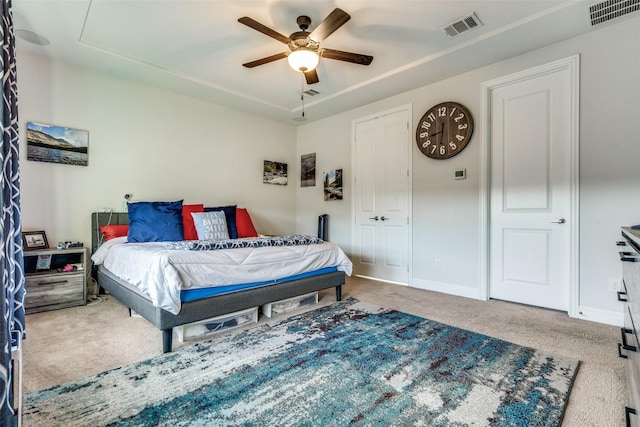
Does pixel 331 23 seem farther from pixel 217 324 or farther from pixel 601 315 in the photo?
pixel 601 315

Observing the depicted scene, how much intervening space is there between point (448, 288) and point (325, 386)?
252cm

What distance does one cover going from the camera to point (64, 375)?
1.77m

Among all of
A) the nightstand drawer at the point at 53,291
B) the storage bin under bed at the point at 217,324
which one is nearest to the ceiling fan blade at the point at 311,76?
the storage bin under bed at the point at 217,324

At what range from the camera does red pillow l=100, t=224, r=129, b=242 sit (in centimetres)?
332

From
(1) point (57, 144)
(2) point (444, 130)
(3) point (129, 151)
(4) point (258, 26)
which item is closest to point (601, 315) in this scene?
(2) point (444, 130)

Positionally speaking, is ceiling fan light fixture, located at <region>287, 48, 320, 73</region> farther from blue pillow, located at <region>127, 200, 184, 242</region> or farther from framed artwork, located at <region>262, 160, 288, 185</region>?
framed artwork, located at <region>262, 160, 288, 185</region>

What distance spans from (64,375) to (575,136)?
14.4ft

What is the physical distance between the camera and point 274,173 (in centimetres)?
525

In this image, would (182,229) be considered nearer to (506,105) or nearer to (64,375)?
(64,375)

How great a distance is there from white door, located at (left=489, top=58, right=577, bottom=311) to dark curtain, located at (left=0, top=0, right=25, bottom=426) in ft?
12.4

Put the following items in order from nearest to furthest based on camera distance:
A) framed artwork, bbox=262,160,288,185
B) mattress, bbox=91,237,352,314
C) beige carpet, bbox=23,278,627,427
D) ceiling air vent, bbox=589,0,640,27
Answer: beige carpet, bbox=23,278,627,427 → mattress, bbox=91,237,352,314 → ceiling air vent, bbox=589,0,640,27 → framed artwork, bbox=262,160,288,185

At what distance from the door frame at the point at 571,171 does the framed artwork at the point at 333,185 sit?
7.06 feet

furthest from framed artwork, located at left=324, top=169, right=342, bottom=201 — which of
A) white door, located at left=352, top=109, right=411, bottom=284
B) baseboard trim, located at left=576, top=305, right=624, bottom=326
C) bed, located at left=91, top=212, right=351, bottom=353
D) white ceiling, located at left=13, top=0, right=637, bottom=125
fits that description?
baseboard trim, located at left=576, top=305, right=624, bottom=326

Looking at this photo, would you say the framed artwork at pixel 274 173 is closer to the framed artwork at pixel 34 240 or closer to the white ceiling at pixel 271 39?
the white ceiling at pixel 271 39
